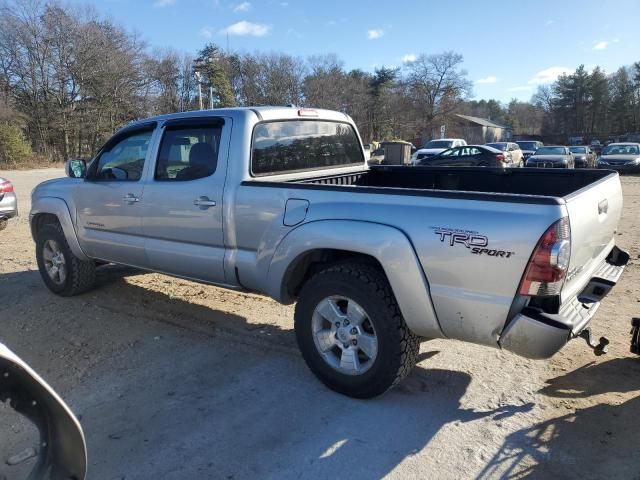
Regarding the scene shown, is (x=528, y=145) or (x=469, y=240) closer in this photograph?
(x=469, y=240)

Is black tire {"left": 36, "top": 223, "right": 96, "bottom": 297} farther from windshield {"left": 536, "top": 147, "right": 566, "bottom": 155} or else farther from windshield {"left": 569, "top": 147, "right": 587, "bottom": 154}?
windshield {"left": 569, "top": 147, "right": 587, "bottom": 154}

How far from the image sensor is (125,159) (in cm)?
491

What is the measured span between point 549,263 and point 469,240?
0.41 m

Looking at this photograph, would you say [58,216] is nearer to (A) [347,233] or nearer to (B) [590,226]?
(A) [347,233]

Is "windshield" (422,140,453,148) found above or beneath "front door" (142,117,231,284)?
above

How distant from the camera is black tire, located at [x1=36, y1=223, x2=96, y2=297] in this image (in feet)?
18.2

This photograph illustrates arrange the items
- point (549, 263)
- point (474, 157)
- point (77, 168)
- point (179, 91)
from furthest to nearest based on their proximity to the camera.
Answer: point (179, 91) → point (474, 157) → point (77, 168) → point (549, 263)

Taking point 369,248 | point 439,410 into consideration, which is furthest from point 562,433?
point 369,248

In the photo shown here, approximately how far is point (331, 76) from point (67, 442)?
65.5 metres

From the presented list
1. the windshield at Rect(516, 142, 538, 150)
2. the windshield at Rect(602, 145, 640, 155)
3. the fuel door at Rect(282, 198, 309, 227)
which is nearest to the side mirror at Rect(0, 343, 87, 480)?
the fuel door at Rect(282, 198, 309, 227)

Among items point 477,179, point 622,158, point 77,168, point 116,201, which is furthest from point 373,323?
point 622,158

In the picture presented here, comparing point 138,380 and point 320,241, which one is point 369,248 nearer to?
point 320,241

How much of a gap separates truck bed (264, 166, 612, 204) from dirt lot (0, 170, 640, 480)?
135 cm

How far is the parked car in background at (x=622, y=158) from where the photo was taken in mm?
25016
